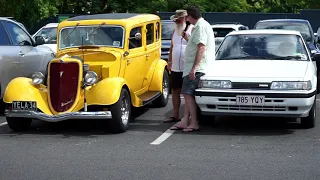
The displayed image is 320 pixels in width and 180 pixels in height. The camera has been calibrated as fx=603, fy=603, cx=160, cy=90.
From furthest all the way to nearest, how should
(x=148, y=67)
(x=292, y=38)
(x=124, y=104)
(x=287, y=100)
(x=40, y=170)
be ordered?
1. (x=148, y=67)
2. (x=292, y=38)
3. (x=124, y=104)
4. (x=287, y=100)
5. (x=40, y=170)

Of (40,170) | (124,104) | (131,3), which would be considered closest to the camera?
(40,170)

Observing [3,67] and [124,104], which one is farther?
[3,67]

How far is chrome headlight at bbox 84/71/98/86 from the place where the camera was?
889 cm

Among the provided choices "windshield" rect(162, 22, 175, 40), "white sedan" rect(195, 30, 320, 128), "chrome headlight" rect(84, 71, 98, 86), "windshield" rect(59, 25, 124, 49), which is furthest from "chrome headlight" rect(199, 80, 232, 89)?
"windshield" rect(162, 22, 175, 40)

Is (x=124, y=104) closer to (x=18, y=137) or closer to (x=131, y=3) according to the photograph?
(x=18, y=137)

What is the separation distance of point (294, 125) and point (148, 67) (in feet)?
9.49

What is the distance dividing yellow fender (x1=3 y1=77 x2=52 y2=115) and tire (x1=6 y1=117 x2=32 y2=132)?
0.33m

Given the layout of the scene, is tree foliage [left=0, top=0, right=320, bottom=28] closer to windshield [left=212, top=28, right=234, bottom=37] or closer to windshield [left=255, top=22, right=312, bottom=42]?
windshield [left=212, top=28, right=234, bottom=37]

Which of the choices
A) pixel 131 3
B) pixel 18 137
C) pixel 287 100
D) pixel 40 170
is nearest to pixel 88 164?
pixel 40 170

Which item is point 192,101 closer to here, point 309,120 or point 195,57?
point 195,57

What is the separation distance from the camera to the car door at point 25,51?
11297mm

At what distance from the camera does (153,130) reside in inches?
369

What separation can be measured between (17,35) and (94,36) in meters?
2.23

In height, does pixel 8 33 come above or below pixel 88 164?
above
